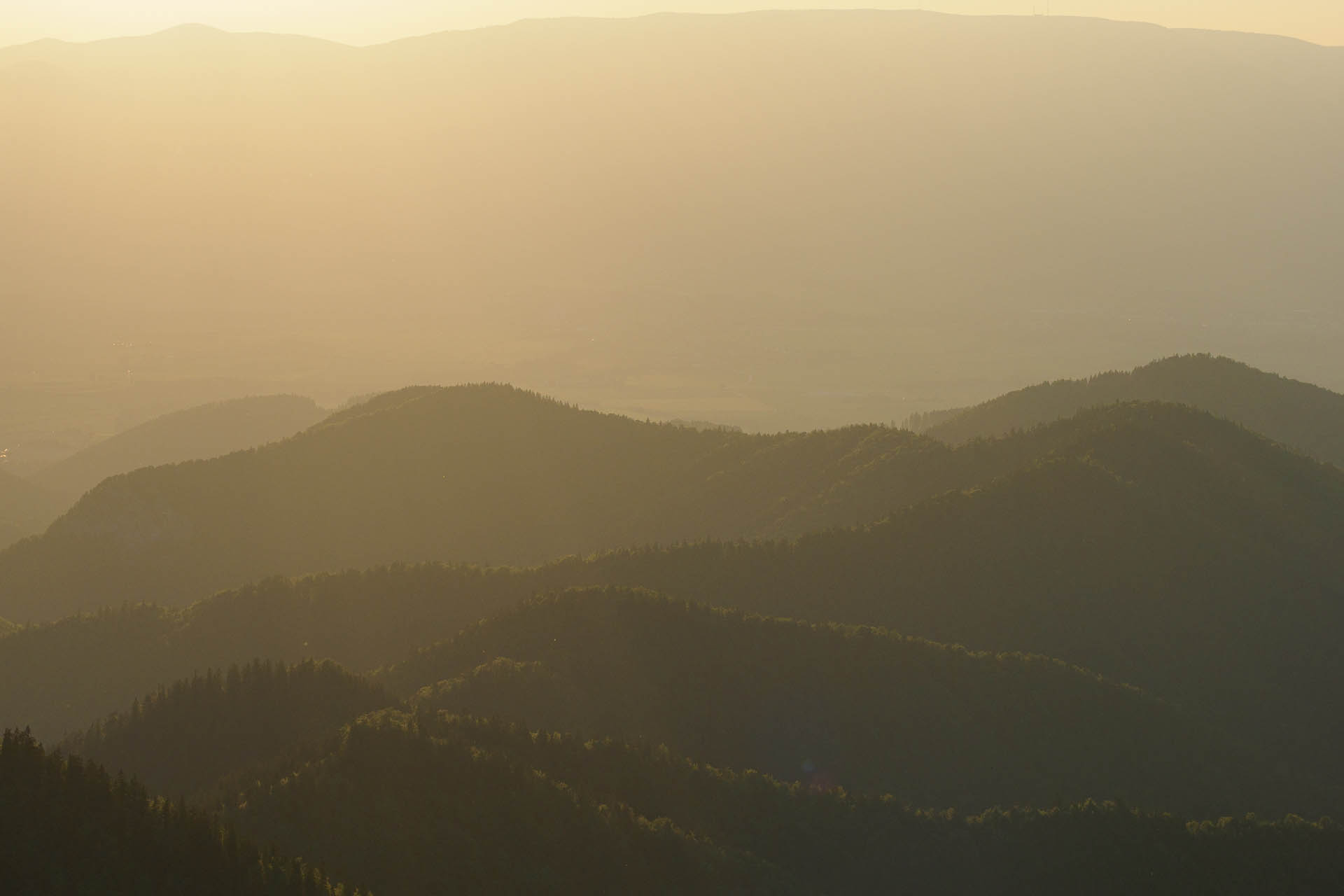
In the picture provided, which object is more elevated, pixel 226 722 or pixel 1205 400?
pixel 1205 400

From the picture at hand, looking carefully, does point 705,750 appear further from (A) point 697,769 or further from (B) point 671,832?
(B) point 671,832

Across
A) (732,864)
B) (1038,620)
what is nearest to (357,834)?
(732,864)

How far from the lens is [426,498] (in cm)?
10650

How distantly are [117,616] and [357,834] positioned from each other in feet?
159

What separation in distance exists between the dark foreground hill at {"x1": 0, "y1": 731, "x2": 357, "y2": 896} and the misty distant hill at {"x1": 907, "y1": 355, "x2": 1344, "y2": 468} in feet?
269

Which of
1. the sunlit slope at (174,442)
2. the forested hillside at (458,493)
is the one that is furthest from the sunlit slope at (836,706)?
the sunlit slope at (174,442)

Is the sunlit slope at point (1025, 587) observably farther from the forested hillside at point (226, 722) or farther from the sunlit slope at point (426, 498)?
the forested hillside at point (226, 722)

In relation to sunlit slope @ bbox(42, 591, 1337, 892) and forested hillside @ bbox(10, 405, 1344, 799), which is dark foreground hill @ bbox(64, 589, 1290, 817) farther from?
forested hillside @ bbox(10, 405, 1344, 799)

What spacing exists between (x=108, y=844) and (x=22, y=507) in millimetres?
145209

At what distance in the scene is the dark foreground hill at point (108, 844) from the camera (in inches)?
1071

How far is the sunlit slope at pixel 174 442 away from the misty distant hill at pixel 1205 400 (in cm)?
11211

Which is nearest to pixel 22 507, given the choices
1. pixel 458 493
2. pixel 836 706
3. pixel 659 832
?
pixel 458 493

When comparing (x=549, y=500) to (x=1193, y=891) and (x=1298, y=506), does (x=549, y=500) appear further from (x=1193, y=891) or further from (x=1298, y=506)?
(x=1193, y=891)

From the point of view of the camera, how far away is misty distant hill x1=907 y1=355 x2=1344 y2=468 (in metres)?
102
